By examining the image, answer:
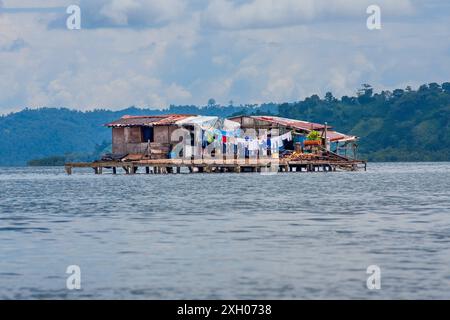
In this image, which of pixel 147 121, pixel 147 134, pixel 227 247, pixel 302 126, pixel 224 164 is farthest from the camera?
pixel 302 126

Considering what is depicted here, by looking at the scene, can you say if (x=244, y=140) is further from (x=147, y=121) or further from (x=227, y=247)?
(x=227, y=247)

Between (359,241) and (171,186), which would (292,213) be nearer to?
(359,241)

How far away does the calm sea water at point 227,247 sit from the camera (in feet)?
78.6

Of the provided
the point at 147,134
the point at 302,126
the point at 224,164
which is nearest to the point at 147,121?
the point at 147,134

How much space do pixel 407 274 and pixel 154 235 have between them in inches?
443

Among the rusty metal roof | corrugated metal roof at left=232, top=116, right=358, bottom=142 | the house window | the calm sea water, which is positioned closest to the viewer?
the calm sea water

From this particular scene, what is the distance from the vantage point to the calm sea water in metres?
24.0

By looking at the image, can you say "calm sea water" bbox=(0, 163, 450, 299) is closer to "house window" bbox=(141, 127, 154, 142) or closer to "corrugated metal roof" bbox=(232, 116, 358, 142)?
"house window" bbox=(141, 127, 154, 142)

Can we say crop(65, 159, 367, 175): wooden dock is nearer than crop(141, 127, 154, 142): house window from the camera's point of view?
Yes

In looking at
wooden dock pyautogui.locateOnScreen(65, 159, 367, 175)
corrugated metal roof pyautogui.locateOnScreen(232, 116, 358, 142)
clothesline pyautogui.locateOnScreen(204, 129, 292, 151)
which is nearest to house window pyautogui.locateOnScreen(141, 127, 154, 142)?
wooden dock pyautogui.locateOnScreen(65, 159, 367, 175)

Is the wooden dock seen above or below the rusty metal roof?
below

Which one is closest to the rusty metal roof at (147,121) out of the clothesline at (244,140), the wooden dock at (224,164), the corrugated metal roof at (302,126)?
the clothesline at (244,140)

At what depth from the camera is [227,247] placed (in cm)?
3089
